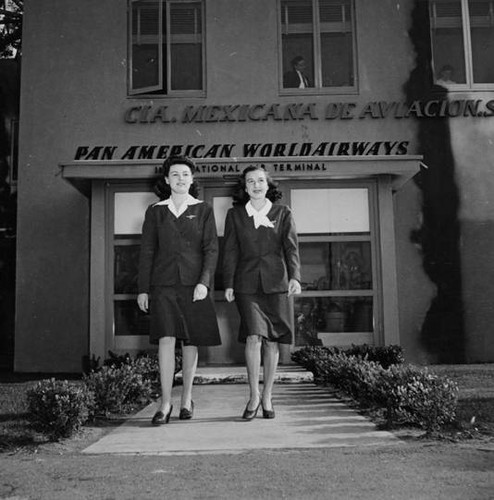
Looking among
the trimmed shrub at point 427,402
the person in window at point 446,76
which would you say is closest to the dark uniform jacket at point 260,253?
the trimmed shrub at point 427,402

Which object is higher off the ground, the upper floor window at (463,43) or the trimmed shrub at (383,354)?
the upper floor window at (463,43)

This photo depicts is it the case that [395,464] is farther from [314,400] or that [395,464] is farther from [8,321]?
[8,321]

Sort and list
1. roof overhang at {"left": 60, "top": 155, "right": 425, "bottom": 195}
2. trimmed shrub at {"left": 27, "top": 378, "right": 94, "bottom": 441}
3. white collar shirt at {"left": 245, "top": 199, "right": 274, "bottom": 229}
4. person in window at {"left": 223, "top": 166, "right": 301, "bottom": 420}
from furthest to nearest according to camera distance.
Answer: roof overhang at {"left": 60, "top": 155, "right": 425, "bottom": 195}
white collar shirt at {"left": 245, "top": 199, "right": 274, "bottom": 229}
person in window at {"left": 223, "top": 166, "right": 301, "bottom": 420}
trimmed shrub at {"left": 27, "top": 378, "right": 94, "bottom": 441}

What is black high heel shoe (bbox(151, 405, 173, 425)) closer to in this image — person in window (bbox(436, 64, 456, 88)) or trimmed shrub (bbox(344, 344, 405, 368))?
trimmed shrub (bbox(344, 344, 405, 368))

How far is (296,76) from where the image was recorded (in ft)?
31.7

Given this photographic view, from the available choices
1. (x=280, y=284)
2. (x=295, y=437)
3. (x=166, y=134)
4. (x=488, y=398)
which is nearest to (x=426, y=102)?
(x=166, y=134)

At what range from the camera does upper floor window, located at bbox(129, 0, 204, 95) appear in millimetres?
9641

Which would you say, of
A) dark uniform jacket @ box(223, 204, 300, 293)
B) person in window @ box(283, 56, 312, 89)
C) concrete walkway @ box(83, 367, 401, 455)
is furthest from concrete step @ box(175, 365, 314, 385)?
person in window @ box(283, 56, 312, 89)

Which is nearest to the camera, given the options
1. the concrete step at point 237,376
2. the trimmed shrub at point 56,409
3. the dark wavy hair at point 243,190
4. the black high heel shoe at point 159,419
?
the trimmed shrub at point 56,409

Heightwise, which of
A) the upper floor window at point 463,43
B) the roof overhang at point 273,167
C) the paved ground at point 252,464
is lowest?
the paved ground at point 252,464

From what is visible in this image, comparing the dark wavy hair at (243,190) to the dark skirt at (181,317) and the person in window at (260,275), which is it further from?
the dark skirt at (181,317)

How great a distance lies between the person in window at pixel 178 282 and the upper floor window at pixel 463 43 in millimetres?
6242

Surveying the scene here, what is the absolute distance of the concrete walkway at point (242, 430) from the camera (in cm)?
369

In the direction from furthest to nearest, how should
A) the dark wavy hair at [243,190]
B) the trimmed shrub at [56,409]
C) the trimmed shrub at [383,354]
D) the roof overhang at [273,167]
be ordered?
the roof overhang at [273,167] → the trimmed shrub at [383,354] → the dark wavy hair at [243,190] → the trimmed shrub at [56,409]
